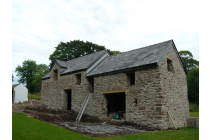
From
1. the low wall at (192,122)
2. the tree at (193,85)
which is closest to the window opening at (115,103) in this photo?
the low wall at (192,122)

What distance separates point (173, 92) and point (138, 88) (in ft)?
9.18

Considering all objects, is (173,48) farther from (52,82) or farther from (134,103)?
(52,82)

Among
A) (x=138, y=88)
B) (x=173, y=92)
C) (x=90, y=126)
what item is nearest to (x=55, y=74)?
(x=90, y=126)

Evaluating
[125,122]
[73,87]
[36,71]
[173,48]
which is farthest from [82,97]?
[36,71]

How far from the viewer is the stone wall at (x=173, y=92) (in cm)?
1162

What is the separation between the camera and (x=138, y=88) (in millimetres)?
12453

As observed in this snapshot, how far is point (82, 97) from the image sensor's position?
16.8 meters

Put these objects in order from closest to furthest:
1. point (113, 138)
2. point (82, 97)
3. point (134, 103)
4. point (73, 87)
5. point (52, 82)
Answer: point (113, 138) → point (134, 103) → point (82, 97) → point (73, 87) → point (52, 82)

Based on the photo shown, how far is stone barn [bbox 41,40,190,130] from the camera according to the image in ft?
38.0

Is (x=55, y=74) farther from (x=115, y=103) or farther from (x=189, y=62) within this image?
(x=189, y=62)

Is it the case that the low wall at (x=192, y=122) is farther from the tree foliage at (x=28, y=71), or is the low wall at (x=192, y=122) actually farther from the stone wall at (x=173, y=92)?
the tree foliage at (x=28, y=71)

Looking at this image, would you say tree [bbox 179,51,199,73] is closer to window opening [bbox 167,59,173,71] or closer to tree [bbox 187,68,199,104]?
tree [bbox 187,68,199,104]

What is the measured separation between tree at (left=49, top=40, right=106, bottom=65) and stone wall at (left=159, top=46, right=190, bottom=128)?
26099 millimetres

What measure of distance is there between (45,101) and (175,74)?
16146 mm
